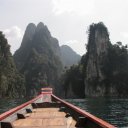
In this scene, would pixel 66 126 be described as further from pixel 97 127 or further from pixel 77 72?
pixel 77 72

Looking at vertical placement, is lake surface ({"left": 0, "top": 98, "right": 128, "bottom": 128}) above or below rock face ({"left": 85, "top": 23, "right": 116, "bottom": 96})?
below

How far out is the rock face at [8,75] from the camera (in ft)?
419

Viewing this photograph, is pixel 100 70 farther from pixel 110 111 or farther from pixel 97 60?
pixel 110 111

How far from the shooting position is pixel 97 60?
13950 centimetres

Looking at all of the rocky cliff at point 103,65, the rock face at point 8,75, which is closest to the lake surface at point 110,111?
the rock face at point 8,75

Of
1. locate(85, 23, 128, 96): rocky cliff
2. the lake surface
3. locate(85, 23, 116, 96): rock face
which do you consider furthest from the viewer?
locate(85, 23, 116, 96): rock face

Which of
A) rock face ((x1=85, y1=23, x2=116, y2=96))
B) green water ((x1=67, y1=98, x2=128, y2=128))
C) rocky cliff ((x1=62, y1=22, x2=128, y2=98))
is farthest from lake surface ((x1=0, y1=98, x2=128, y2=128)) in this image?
rock face ((x1=85, y1=23, x2=116, y2=96))

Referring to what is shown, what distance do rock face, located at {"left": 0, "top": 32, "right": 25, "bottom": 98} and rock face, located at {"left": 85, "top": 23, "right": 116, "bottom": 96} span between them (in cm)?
2975

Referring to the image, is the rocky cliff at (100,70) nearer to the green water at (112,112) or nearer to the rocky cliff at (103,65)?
the rocky cliff at (103,65)

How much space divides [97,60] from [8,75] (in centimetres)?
3733

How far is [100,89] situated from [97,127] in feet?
424

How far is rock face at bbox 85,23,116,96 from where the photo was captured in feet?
441

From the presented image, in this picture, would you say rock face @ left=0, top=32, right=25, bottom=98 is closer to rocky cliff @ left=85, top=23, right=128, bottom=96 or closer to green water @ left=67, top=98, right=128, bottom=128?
rocky cliff @ left=85, top=23, right=128, bottom=96

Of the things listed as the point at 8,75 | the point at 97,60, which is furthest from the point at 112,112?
the point at 8,75
